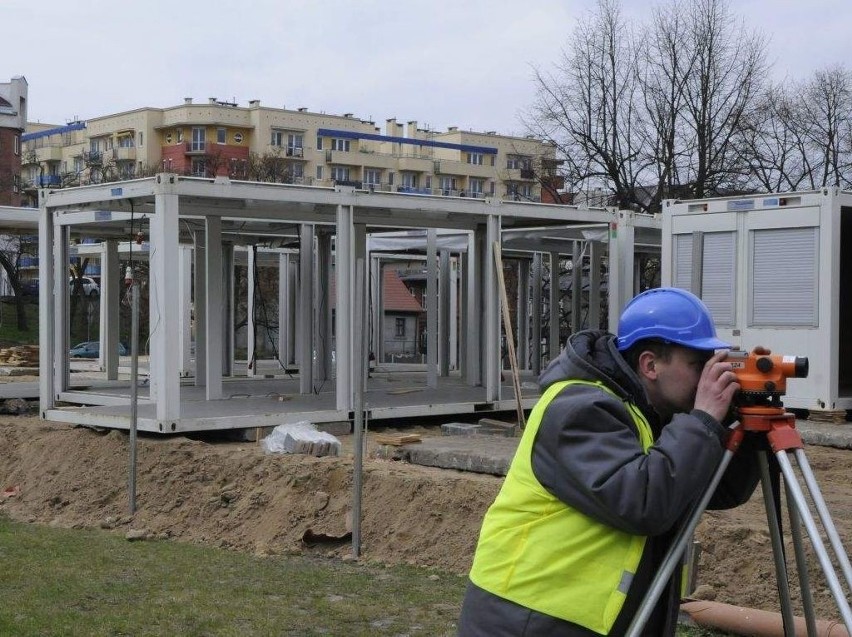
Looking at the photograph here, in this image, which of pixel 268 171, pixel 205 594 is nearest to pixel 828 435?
pixel 205 594

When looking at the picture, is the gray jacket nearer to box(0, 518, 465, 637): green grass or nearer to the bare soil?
box(0, 518, 465, 637): green grass

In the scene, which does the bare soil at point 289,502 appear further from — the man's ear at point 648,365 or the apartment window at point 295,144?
the apartment window at point 295,144

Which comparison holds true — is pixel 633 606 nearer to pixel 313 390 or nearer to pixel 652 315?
pixel 652 315

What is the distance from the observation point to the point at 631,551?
3.17m

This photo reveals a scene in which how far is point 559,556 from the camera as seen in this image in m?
3.17

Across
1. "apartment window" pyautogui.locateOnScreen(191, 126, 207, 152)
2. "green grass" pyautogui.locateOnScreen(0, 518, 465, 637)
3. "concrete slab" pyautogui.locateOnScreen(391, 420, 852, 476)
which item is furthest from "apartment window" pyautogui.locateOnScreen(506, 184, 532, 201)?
"green grass" pyautogui.locateOnScreen(0, 518, 465, 637)

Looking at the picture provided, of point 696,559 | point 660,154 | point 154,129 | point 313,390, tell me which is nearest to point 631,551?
point 696,559

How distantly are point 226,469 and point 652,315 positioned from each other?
1000cm

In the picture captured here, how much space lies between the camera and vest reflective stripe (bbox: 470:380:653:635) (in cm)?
315

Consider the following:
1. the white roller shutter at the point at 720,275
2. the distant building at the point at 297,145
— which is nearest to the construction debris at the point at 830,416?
the white roller shutter at the point at 720,275

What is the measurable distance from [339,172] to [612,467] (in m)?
121

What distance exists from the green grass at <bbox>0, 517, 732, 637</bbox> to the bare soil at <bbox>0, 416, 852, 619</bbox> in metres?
0.52

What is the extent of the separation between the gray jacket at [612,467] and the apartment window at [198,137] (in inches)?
4430

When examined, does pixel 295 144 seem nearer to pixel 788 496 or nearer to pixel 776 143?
→ pixel 776 143
